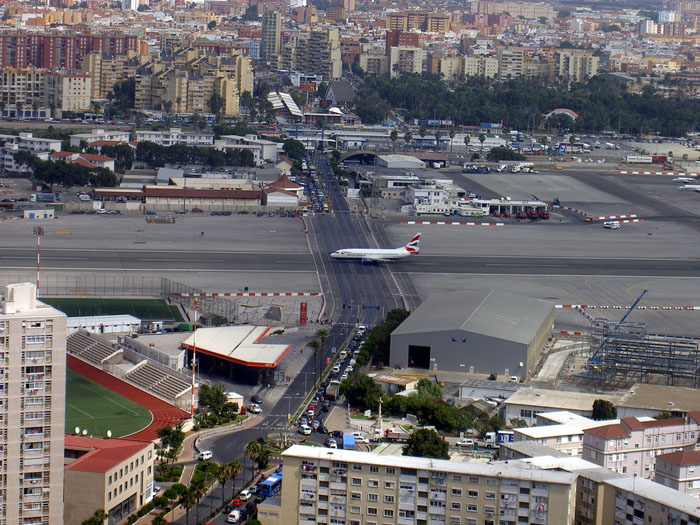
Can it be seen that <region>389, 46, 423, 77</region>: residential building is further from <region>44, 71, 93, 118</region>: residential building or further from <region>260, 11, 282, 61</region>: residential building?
<region>44, 71, 93, 118</region>: residential building

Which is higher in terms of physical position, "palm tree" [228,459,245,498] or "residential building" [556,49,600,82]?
"residential building" [556,49,600,82]

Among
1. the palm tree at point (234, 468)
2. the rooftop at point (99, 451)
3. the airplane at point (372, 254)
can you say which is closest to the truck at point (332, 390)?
the palm tree at point (234, 468)

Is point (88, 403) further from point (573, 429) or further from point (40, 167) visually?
point (40, 167)

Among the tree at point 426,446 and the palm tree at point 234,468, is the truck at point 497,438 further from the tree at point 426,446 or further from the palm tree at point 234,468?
the palm tree at point 234,468

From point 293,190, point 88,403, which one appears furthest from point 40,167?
point 88,403

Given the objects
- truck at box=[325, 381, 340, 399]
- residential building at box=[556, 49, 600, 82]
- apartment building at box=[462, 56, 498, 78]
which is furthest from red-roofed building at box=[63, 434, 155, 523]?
residential building at box=[556, 49, 600, 82]

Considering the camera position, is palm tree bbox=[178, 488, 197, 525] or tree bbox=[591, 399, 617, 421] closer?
palm tree bbox=[178, 488, 197, 525]

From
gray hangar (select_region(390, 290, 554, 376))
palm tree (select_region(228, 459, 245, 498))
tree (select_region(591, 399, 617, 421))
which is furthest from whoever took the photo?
gray hangar (select_region(390, 290, 554, 376))
